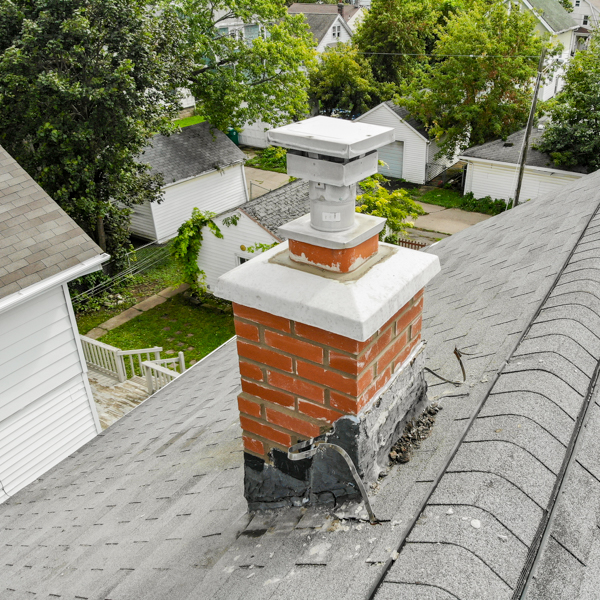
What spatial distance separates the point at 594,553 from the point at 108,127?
14369mm

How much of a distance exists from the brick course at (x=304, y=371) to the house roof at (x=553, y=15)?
112 feet

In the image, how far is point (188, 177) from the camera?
1997 centimetres

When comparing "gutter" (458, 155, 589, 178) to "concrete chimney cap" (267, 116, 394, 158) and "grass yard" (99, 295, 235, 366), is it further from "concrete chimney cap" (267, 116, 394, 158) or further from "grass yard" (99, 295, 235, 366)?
"concrete chimney cap" (267, 116, 394, 158)

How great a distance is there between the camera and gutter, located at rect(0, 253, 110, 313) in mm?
7070

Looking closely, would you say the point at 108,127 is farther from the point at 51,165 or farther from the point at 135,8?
the point at 135,8

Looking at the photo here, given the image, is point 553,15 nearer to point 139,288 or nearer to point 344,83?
point 344,83

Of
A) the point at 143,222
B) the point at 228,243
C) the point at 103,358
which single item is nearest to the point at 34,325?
the point at 103,358

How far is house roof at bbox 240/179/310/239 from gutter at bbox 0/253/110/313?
621cm

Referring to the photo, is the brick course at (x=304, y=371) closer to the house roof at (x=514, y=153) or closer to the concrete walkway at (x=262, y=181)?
the house roof at (x=514, y=153)

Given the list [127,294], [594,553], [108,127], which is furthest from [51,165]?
[594,553]

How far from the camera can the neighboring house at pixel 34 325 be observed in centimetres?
742

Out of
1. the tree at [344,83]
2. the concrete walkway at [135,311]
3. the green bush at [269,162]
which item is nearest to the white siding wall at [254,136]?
the green bush at [269,162]

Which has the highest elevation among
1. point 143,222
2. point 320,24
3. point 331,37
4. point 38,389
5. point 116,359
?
point 320,24

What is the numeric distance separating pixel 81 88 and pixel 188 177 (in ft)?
22.6
